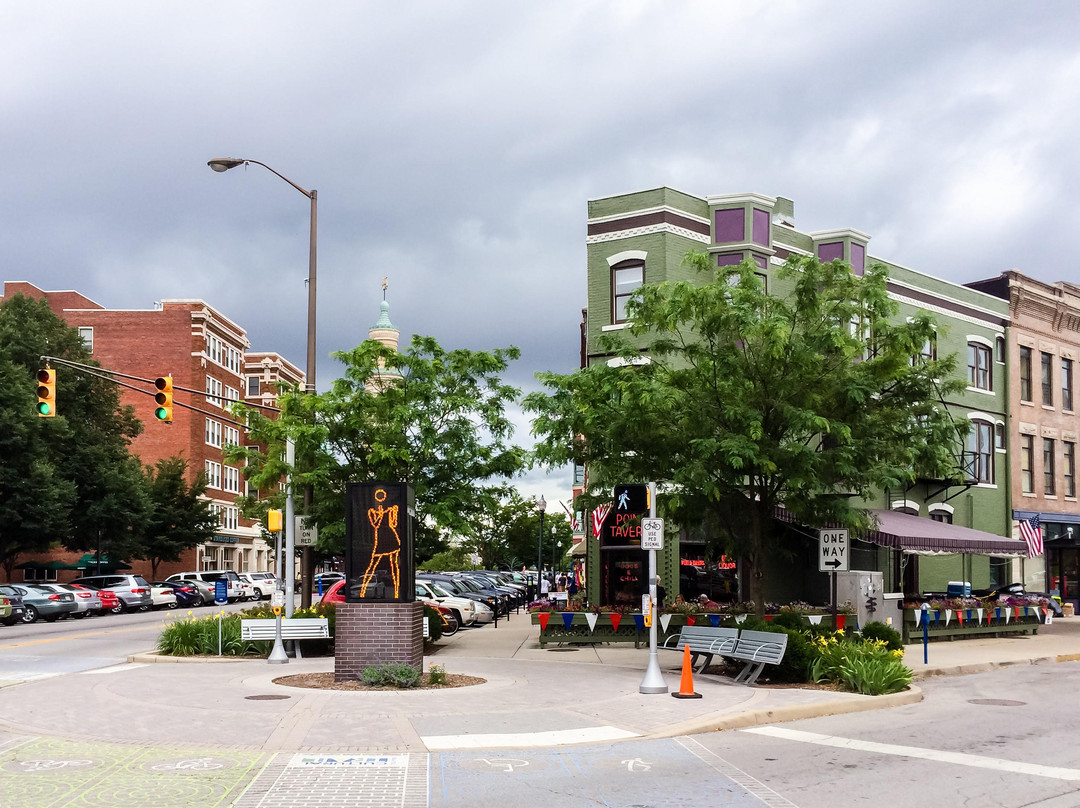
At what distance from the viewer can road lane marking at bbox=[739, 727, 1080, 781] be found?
10.3 metres

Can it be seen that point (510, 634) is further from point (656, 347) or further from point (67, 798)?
point (67, 798)

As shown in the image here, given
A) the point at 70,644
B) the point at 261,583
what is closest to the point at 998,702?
the point at 70,644

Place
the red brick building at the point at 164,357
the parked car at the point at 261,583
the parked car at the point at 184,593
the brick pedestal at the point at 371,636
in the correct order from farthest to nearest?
the red brick building at the point at 164,357, the parked car at the point at 261,583, the parked car at the point at 184,593, the brick pedestal at the point at 371,636

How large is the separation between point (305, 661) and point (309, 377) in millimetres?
6135

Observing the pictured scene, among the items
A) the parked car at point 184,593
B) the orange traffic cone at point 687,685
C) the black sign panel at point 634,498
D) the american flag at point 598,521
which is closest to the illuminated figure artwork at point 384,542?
the black sign panel at point 634,498

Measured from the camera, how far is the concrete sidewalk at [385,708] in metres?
11.7

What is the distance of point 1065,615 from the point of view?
43.2 meters

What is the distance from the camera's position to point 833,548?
21047mm

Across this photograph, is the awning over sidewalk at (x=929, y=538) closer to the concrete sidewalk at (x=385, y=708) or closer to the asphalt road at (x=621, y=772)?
the concrete sidewalk at (x=385, y=708)

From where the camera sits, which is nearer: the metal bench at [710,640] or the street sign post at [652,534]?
the street sign post at [652,534]

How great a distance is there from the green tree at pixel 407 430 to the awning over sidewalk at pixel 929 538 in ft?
30.6

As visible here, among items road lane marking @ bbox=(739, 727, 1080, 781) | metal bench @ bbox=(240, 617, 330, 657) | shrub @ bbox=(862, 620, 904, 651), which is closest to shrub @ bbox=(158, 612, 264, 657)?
metal bench @ bbox=(240, 617, 330, 657)

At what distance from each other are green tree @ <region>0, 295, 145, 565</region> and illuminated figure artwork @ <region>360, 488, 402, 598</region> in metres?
32.0

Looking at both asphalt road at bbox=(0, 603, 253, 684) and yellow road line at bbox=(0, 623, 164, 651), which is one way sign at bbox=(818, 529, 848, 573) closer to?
asphalt road at bbox=(0, 603, 253, 684)
